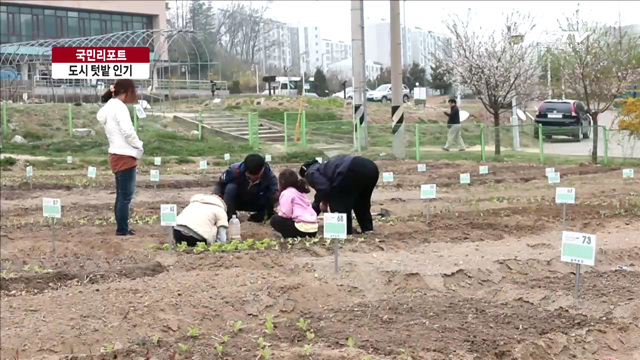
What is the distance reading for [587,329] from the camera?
15.7 ft

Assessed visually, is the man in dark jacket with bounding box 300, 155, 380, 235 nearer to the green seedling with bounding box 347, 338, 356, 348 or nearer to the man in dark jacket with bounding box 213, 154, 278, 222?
the man in dark jacket with bounding box 213, 154, 278, 222

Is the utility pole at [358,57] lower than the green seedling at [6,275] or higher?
higher

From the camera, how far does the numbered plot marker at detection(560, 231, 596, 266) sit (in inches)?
196

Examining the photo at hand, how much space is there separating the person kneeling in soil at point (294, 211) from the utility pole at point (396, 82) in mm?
13304

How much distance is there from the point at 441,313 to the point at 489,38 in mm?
24354

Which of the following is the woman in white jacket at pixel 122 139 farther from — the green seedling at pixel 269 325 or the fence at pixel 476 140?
the fence at pixel 476 140

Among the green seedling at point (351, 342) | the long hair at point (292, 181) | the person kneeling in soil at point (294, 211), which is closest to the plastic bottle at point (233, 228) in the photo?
the person kneeling in soil at point (294, 211)

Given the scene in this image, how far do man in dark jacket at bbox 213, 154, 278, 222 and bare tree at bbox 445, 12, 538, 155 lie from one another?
14.7 meters

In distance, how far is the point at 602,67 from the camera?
19.5 m

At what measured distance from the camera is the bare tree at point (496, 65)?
943 inches

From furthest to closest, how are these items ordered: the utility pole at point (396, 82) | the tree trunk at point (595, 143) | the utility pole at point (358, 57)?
1. the utility pole at point (358, 57)
2. the utility pole at point (396, 82)
3. the tree trunk at point (595, 143)

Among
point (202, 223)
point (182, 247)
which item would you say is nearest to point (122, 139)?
point (202, 223)

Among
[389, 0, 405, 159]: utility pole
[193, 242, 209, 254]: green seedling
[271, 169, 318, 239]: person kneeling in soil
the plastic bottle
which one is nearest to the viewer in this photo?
[193, 242, 209, 254]: green seedling

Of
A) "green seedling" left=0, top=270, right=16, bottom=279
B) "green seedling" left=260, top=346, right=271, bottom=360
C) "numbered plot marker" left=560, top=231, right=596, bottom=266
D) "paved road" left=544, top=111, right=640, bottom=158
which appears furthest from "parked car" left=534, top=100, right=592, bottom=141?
"green seedling" left=260, top=346, right=271, bottom=360
